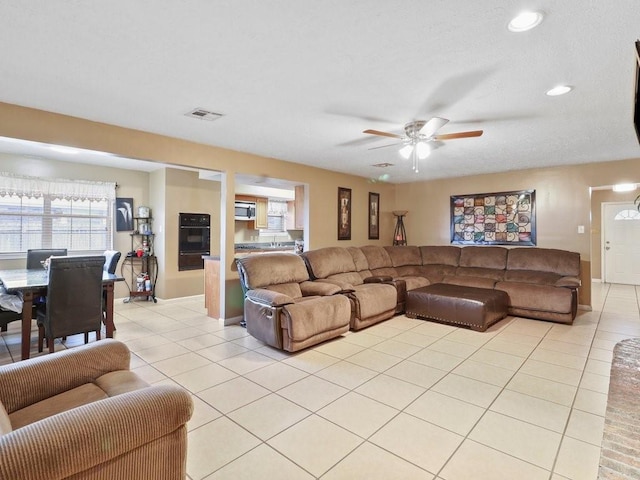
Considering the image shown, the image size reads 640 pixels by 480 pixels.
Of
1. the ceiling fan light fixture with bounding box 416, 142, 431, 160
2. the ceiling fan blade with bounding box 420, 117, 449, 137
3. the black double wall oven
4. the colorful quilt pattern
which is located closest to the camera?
the ceiling fan blade with bounding box 420, 117, 449, 137

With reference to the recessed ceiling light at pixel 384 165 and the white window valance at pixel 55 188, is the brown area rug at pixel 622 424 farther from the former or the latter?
the white window valance at pixel 55 188

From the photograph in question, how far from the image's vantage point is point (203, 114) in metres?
3.23

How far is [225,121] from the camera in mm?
3438

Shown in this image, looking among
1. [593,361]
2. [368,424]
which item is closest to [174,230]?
[368,424]

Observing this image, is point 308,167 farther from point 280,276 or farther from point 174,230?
point 174,230

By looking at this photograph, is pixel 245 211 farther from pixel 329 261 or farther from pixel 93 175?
pixel 329 261

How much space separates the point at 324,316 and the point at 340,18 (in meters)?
2.78

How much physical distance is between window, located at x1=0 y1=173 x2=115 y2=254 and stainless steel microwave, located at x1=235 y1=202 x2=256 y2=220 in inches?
90.0

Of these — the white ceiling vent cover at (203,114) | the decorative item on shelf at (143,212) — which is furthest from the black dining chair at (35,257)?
the white ceiling vent cover at (203,114)

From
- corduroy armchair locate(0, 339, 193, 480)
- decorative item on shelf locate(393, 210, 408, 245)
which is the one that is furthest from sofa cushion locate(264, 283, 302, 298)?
decorative item on shelf locate(393, 210, 408, 245)

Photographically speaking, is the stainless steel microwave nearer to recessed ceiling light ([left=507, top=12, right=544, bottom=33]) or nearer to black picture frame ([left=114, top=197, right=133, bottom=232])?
black picture frame ([left=114, top=197, right=133, bottom=232])

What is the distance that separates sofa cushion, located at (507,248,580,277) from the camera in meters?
5.06

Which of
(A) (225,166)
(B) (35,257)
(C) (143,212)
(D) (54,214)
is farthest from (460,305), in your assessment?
(D) (54,214)

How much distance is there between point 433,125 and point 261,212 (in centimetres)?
522
